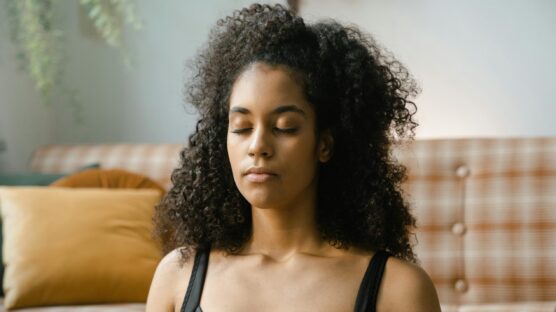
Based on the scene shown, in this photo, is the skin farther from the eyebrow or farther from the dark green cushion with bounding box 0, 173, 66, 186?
the dark green cushion with bounding box 0, 173, 66, 186

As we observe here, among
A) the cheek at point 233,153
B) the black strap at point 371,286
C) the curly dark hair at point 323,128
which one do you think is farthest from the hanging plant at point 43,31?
the black strap at point 371,286

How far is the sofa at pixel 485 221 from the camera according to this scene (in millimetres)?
2410

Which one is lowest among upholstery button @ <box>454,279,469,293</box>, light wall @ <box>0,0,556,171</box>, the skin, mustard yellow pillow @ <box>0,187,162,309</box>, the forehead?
upholstery button @ <box>454,279,469,293</box>

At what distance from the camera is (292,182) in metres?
1.11

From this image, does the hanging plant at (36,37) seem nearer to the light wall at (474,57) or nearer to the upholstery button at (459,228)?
the light wall at (474,57)

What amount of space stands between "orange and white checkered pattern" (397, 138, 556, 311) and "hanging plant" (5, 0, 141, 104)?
123 centimetres

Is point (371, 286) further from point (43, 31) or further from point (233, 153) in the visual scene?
point (43, 31)

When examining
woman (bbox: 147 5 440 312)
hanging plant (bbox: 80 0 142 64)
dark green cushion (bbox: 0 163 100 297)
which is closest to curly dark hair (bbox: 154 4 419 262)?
woman (bbox: 147 5 440 312)

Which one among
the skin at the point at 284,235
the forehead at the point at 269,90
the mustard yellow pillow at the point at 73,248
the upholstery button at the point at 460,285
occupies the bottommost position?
the upholstery button at the point at 460,285

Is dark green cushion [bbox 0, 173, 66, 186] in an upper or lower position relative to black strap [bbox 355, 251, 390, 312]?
upper

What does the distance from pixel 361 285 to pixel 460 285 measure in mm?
1428

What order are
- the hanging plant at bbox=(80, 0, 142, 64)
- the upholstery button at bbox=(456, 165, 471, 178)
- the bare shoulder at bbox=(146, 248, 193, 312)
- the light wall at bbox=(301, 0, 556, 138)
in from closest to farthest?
the bare shoulder at bbox=(146, 248, 193, 312)
the upholstery button at bbox=(456, 165, 471, 178)
the light wall at bbox=(301, 0, 556, 138)
the hanging plant at bbox=(80, 0, 142, 64)

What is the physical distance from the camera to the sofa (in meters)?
2.41

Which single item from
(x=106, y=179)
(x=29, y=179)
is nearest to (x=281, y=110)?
(x=106, y=179)
